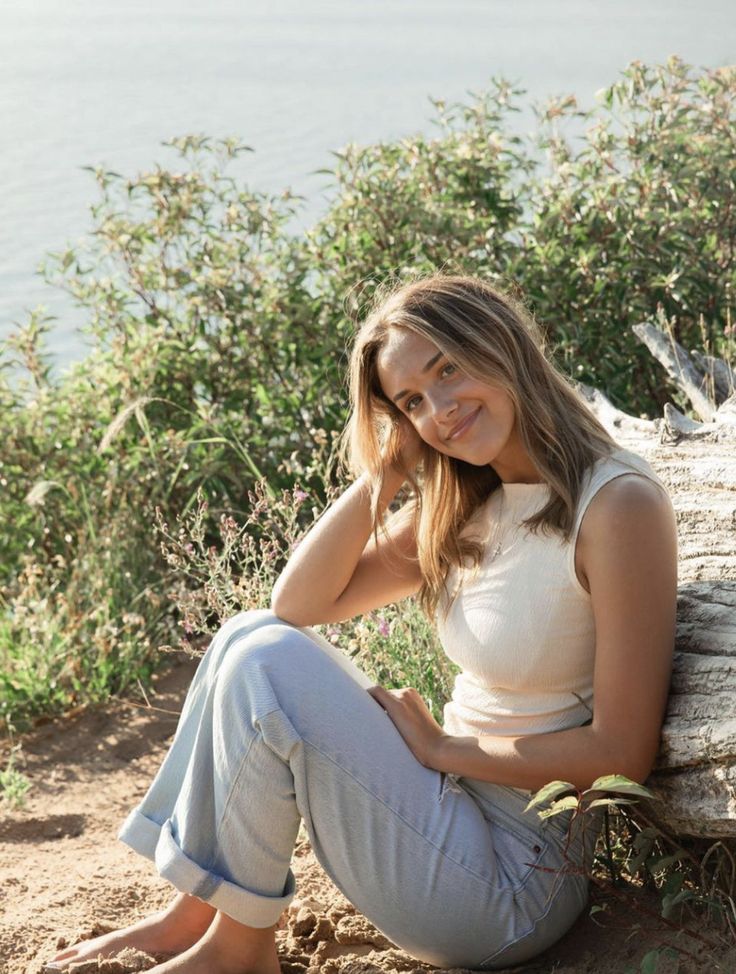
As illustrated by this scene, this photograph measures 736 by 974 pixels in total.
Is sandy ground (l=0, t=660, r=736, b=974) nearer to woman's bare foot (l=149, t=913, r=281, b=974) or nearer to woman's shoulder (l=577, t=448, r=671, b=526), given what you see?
woman's bare foot (l=149, t=913, r=281, b=974)

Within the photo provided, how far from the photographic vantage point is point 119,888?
3.21 m

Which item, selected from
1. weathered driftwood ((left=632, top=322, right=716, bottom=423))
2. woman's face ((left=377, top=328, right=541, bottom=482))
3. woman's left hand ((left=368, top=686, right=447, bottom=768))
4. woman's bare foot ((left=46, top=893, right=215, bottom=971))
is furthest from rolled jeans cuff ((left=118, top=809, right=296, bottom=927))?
weathered driftwood ((left=632, top=322, right=716, bottom=423))

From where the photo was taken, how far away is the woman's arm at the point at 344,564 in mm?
2861

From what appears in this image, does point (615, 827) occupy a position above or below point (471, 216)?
below

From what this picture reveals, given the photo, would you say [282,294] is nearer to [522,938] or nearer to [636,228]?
[636,228]

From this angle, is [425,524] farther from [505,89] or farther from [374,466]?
[505,89]

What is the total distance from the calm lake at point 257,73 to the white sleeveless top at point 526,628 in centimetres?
600

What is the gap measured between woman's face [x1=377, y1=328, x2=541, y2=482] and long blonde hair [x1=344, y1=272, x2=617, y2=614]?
24 millimetres

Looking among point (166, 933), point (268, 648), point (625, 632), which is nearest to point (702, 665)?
point (625, 632)

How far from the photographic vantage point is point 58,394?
5359 millimetres

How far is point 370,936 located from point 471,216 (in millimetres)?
3280

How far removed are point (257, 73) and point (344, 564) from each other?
13962mm

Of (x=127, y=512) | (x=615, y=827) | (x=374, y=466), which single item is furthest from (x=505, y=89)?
(x=615, y=827)

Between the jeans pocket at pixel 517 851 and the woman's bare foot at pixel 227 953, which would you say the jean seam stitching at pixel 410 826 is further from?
the woman's bare foot at pixel 227 953
